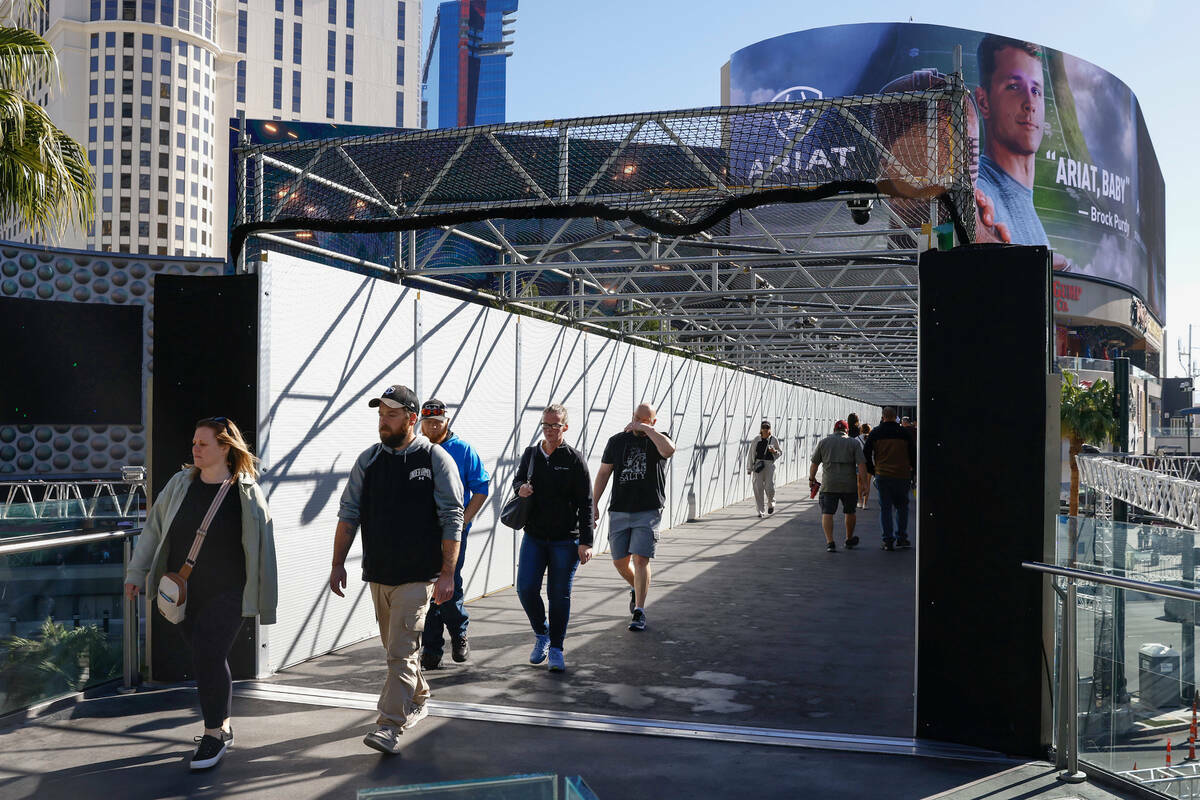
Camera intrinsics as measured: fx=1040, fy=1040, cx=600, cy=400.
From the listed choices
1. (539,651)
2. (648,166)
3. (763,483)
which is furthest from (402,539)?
(763,483)

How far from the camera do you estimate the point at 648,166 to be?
8180 millimetres

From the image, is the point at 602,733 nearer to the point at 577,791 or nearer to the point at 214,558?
the point at 214,558

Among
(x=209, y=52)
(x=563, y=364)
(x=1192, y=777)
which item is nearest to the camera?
(x=1192, y=777)

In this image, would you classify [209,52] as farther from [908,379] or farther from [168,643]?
[168,643]

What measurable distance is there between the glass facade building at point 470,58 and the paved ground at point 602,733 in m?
187

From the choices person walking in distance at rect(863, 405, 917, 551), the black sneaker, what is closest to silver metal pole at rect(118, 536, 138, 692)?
the black sneaker

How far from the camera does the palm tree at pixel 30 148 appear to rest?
854 cm

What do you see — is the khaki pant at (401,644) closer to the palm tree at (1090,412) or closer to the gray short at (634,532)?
the gray short at (634,532)

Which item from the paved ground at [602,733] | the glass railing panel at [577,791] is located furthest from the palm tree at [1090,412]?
the glass railing panel at [577,791]

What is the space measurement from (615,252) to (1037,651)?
35.3ft

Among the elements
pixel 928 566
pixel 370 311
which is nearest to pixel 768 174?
pixel 370 311

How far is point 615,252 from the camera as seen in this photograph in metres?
15.0

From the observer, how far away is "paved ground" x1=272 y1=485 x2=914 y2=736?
590 cm

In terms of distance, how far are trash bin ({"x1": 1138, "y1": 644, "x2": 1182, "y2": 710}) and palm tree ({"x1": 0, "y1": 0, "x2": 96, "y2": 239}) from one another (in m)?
8.04
